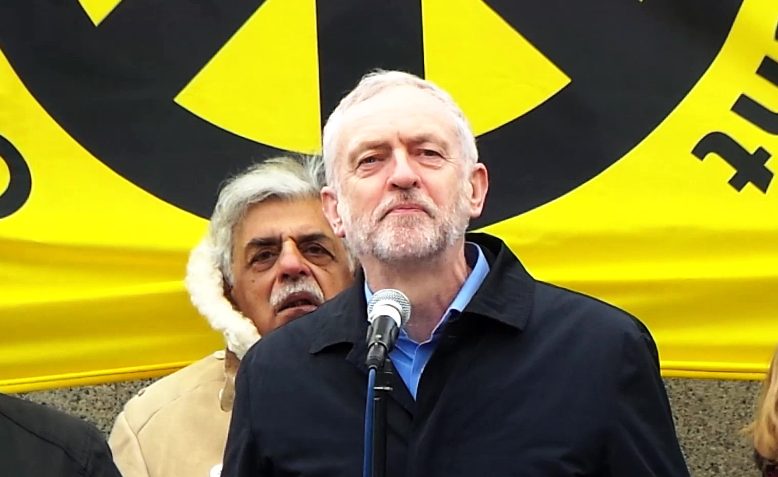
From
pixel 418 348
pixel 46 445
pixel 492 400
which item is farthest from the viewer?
pixel 418 348

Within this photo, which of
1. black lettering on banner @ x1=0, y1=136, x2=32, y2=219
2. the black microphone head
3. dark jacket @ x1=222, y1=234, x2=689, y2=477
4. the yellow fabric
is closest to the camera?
the black microphone head

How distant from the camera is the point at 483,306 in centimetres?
220

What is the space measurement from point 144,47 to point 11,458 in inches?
57.8

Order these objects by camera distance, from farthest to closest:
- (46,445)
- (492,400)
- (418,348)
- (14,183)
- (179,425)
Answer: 1. (14,183)
2. (179,425)
3. (418,348)
4. (492,400)
5. (46,445)

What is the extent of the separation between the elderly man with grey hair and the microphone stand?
3.67 ft

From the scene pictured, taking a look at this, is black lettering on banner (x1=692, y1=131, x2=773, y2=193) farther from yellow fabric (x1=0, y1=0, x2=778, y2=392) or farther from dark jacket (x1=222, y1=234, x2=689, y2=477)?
dark jacket (x1=222, y1=234, x2=689, y2=477)

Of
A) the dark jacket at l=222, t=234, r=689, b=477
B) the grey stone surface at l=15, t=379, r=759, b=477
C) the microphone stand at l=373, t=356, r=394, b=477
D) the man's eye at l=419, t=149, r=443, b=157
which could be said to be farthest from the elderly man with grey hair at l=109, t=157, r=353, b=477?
the microphone stand at l=373, t=356, r=394, b=477

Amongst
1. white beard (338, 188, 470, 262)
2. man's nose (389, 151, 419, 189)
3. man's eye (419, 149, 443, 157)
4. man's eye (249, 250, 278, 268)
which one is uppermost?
man's eye (249, 250, 278, 268)

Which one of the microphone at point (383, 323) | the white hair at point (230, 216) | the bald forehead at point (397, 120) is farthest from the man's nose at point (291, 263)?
the microphone at point (383, 323)

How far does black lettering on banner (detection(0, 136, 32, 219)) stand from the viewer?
127 inches

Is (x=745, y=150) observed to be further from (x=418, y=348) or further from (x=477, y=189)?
(x=418, y=348)

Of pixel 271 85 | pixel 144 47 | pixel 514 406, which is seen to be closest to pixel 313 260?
pixel 271 85

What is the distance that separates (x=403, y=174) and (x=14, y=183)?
1310mm

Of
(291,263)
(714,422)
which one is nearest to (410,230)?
(291,263)
